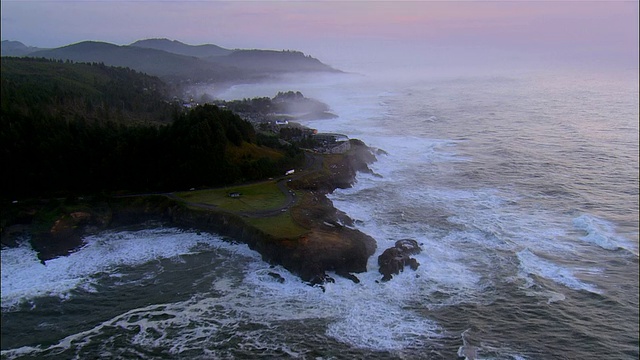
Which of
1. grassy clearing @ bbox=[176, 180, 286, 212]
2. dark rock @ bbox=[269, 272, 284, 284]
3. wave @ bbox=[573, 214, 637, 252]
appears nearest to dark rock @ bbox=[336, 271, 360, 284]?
dark rock @ bbox=[269, 272, 284, 284]

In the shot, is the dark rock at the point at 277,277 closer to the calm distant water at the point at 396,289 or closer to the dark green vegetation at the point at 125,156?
Result: the calm distant water at the point at 396,289

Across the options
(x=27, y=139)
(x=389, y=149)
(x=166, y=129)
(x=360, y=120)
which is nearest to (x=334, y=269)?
(x=166, y=129)

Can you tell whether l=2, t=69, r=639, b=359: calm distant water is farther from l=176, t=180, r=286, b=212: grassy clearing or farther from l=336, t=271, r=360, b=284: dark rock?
l=176, t=180, r=286, b=212: grassy clearing

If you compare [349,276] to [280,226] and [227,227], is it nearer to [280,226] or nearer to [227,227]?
[280,226]

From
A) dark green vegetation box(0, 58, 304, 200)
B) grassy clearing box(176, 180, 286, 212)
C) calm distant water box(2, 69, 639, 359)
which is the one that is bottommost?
calm distant water box(2, 69, 639, 359)

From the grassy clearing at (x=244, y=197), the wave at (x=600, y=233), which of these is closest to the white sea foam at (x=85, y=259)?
the grassy clearing at (x=244, y=197)
